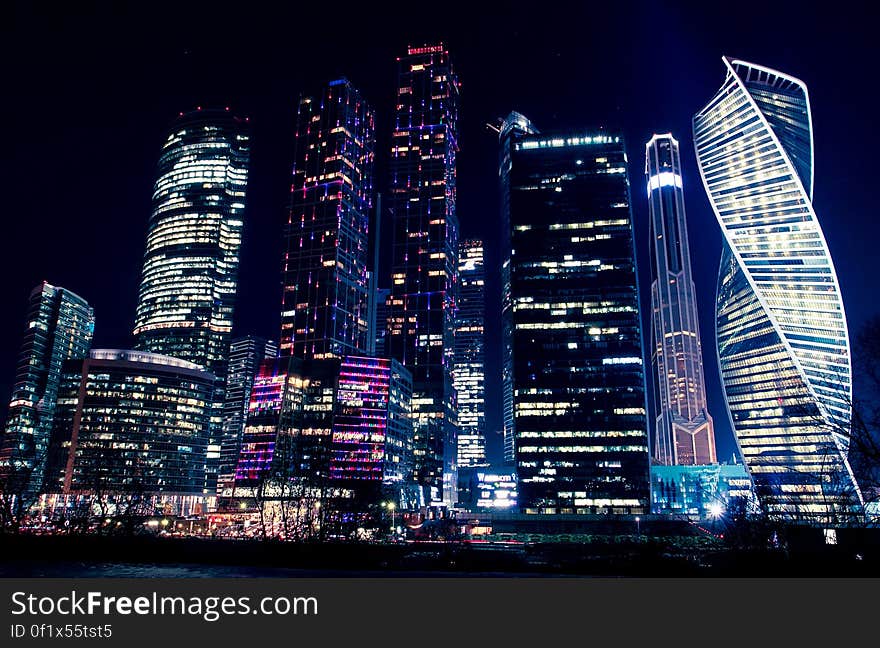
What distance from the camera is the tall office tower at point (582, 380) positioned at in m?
182

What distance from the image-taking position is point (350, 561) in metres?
50.8

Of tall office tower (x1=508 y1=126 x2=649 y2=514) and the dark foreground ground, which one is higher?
tall office tower (x1=508 y1=126 x2=649 y2=514)

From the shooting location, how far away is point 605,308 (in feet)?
634

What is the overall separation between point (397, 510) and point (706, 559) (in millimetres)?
149946

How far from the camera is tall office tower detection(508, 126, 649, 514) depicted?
18225 cm

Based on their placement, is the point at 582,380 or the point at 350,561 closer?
the point at 350,561

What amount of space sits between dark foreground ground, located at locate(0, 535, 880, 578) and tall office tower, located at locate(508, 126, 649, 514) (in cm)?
13133

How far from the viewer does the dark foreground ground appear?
39.9 m

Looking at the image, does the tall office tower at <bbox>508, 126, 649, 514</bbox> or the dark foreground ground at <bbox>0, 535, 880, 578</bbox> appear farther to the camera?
the tall office tower at <bbox>508, 126, 649, 514</bbox>

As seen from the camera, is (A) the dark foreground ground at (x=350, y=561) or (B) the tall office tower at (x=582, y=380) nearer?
(A) the dark foreground ground at (x=350, y=561)

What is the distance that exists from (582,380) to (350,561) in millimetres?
147647

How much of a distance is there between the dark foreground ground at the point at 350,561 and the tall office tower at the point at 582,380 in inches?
5170
